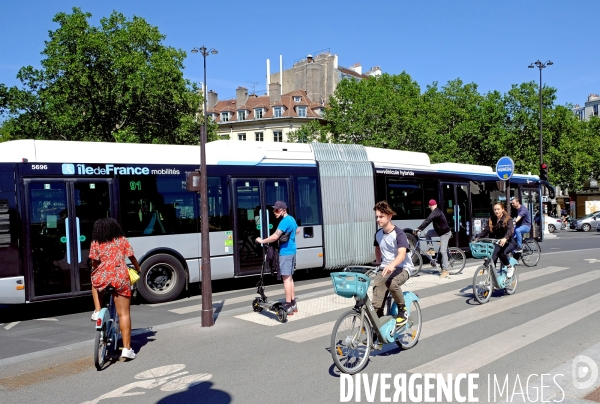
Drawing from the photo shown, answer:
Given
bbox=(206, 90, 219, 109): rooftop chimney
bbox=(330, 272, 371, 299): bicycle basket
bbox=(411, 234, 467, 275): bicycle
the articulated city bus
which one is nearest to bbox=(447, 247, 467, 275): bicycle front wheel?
bbox=(411, 234, 467, 275): bicycle

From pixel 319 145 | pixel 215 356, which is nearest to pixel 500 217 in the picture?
pixel 319 145

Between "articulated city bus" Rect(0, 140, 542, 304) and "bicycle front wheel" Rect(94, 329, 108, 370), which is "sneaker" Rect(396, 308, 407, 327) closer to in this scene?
"bicycle front wheel" Rect(94, 329, 108, 370)

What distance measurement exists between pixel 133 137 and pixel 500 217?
18.9m

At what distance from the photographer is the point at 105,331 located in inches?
234

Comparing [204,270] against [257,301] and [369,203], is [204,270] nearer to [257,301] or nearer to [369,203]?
[257,301]

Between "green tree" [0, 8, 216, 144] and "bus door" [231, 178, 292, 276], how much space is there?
14662 millimetres

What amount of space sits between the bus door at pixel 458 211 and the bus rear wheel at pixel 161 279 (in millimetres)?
8232

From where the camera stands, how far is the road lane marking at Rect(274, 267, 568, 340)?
712cm

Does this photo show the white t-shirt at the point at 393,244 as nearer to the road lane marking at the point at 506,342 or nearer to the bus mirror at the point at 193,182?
the road lane marking at the point at 506,342

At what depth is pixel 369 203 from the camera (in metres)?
13.6

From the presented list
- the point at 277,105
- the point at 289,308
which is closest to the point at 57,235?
the point at 289,308

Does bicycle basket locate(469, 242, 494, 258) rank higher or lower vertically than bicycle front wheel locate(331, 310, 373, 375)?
higher

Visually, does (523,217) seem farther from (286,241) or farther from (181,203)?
(181,203)

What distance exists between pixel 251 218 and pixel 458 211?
23.7 ft
